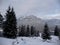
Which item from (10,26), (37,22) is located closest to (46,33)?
(37,22)

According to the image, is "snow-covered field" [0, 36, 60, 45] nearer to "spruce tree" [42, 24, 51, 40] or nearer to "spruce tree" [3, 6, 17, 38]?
"spruce tree" [42, 24, 51, 40]

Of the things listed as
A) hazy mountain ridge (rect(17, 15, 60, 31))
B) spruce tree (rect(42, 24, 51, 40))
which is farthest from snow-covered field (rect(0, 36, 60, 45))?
hazy mountain ridge (rect(17, 15, 60, 31))

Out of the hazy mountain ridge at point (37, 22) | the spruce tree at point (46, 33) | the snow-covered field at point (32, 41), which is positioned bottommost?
the snow-covered field at point (32, 41)

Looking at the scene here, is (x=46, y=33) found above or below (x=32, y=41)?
A: above

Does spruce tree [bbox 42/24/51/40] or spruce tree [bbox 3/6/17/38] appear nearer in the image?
spruce tree [bbox 42/24/51/40]

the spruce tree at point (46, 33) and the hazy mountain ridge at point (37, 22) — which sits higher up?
the hazy mountain ridge at point (37, 22)

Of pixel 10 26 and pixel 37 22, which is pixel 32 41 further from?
pixel 10 26

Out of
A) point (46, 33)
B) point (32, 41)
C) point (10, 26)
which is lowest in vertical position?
point (32, 41)

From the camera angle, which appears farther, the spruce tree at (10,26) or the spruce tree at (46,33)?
the spruce tree at (10,26)

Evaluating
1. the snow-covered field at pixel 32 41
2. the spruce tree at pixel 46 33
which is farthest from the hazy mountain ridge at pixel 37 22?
the snow-covered field at pixel 32 41

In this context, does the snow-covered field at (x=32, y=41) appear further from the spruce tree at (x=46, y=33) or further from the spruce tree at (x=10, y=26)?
the spruce tree at (x=10, y=26)

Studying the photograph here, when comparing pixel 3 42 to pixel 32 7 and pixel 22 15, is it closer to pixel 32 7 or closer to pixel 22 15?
pixel 22 15

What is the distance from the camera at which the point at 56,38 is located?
1.97m

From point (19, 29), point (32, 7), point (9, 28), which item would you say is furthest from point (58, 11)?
point (9, 28)
